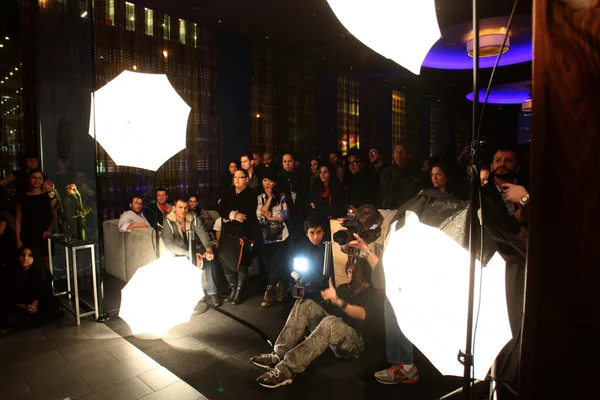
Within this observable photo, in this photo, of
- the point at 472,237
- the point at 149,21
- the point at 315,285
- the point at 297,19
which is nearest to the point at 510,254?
the point at 472,237

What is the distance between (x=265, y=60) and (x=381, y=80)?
16.1ft

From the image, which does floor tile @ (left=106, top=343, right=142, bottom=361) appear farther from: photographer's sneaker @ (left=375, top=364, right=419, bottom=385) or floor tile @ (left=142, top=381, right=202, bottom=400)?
photographer's sneaker @ (left=375, top=364, right=419, bottom=385)

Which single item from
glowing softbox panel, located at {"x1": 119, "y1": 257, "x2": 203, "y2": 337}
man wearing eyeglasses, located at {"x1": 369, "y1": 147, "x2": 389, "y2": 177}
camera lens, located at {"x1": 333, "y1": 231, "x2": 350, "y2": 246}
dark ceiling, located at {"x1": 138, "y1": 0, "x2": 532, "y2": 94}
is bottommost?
glowing softbox panel, located at {"x1": 119, "y1": 257, "x2": 203, "y2": 337}

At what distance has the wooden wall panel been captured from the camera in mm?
788

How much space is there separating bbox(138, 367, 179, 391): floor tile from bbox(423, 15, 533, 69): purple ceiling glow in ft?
20.6

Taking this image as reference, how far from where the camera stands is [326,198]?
4.89m

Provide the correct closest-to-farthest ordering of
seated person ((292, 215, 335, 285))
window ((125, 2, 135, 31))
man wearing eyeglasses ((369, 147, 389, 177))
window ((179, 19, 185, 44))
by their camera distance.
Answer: seated person ((292, 215, 335, 285)), window ((125, 2, 135, 31)), man wearing eyeglasses ((369, 147, 389, 177)), window ((179, 19, 185, 44))

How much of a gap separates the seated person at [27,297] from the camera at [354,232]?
9.77 feet

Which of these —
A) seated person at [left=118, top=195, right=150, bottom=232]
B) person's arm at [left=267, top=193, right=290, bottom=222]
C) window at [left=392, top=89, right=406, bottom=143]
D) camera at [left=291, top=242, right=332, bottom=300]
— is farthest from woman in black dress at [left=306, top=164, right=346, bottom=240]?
window at [left=392, top=89, right=406, bottom=143]

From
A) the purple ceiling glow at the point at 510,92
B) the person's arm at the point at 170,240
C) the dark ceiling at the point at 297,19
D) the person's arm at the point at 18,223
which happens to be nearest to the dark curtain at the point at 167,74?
the dark ceiling at the point at 297,19

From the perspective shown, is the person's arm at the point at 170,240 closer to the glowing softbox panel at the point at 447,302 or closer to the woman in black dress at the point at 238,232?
the woman in black dress at the point at 238,232

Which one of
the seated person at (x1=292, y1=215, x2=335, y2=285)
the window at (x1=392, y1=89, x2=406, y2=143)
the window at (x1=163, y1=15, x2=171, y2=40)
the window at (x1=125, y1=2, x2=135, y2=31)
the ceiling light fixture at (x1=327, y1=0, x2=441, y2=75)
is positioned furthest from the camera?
the window at (x1=392, y1=89, x2=406, y2=143)

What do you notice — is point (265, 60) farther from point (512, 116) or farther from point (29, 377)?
point (512, 116)

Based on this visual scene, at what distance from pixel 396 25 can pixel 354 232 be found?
2240 mm
